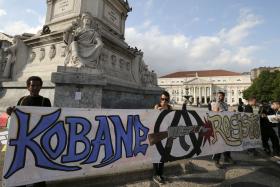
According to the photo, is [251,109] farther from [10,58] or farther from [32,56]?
[10,58]

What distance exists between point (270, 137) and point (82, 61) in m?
7.62

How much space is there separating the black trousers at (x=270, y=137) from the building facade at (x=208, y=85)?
105 metres

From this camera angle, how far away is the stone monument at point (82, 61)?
821 cm

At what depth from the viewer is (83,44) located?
9.58m

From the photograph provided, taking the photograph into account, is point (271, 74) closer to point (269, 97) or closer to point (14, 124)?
point (269, 97)

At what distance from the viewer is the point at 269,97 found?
52.6 meters

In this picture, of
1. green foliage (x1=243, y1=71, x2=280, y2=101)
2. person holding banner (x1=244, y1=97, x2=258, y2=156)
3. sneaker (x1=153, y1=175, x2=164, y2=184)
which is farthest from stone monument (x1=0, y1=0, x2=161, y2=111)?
green foliage (x1=243, y1=71, x2=280, y2=101)

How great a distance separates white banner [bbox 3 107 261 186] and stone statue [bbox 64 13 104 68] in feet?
19.0

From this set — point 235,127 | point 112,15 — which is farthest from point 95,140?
point 112,15

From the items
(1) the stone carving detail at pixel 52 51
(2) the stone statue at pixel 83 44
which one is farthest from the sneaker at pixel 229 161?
(1) the stone carving detail at pixel 52 51

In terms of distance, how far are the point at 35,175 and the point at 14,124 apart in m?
0.75

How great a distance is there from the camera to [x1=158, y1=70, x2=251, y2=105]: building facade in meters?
112

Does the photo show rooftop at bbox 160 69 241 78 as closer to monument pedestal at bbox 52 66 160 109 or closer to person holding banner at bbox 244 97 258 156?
person holding banner at bbox 244 97 258 156

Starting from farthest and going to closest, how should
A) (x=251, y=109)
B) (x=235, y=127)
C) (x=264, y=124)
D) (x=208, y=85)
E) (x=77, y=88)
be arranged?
(x=208, y=85)
(x=77, y=88)
(x=251, y=109)
(x=264, y=124)
(x=235, y=127)
